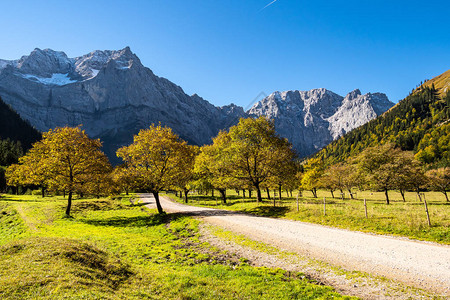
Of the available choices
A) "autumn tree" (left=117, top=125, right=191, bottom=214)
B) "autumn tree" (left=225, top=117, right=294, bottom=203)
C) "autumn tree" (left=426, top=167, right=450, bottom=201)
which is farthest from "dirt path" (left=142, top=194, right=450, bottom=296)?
"autumn tree" (left=426, top=167, right=450, bottom=201)

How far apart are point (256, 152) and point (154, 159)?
55.8 feet

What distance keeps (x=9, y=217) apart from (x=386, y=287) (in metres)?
47.9

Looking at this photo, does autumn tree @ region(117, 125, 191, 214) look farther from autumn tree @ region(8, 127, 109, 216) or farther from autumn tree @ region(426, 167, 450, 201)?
autumn tree @ region(426, 167, 450, 201)

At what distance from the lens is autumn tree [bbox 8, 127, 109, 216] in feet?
105

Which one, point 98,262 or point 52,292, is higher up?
point 52,292

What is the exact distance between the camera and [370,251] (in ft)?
45.2

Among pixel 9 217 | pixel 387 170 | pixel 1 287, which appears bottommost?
pixel 9 217

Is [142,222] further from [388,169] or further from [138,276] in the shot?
[388,169]

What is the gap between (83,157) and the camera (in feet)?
113

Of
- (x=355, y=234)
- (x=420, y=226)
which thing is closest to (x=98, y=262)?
(x=355, y=234)

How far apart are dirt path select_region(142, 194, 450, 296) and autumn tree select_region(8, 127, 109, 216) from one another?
27147 millimetres

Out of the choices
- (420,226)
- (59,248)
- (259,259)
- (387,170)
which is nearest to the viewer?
(59,248)

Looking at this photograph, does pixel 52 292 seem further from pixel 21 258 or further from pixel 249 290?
pixel 249 290

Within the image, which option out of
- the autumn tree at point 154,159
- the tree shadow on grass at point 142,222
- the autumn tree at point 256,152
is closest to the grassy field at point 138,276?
the tree shadow on grass at point 142,222
